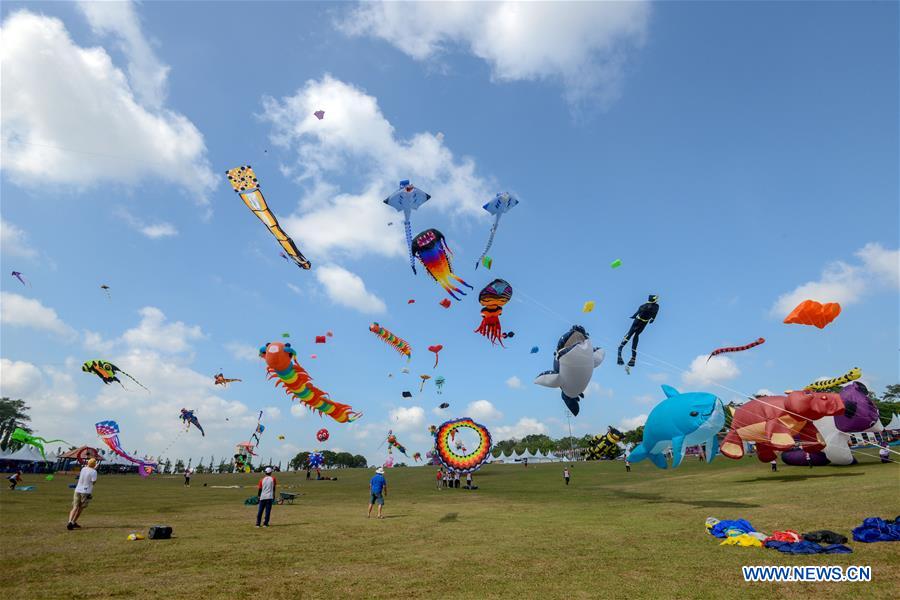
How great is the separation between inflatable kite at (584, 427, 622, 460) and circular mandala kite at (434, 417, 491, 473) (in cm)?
3725

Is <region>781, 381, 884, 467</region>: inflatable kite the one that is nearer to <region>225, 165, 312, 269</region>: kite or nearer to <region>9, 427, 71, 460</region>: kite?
<region>225, 165, 312, 269</region>: kite

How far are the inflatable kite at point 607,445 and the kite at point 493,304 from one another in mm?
43932

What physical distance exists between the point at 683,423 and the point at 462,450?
15853 mm

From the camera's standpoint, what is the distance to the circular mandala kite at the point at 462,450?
3072 cm

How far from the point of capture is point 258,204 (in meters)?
19.7

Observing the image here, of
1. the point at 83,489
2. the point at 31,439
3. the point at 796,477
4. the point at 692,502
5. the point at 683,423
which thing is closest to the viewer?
the point at 83,489

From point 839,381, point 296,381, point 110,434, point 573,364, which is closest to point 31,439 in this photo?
point 110,434

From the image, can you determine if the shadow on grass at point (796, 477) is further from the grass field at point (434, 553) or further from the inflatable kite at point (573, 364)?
the inflatable kite at point (573, 364)

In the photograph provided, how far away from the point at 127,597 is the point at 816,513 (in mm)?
18129

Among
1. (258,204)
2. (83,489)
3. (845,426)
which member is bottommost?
(83,489)

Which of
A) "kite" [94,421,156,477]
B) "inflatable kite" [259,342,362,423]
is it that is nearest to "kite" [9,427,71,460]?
"kite" [94,421,156,477]

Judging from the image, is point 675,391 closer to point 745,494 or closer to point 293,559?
point 745,494

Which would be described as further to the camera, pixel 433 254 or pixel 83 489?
pixel 433 254

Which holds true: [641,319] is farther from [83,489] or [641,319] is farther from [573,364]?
[83,489]
